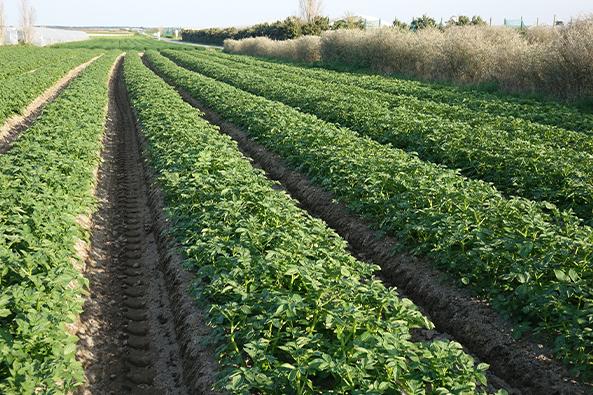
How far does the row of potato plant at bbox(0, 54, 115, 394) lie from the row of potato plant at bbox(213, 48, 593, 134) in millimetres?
11813

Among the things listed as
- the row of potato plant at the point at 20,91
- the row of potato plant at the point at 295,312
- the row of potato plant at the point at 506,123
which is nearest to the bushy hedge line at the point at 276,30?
the row of potato plant at the point at 20,91

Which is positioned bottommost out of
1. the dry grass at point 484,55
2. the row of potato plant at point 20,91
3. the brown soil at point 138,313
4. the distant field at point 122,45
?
the brown soil at point 138,313

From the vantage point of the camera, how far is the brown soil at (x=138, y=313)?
16.7 feet

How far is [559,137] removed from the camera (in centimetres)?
1188

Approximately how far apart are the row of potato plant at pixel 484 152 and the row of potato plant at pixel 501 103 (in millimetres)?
3214

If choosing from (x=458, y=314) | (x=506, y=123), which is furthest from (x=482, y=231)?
(x=506, y=123)

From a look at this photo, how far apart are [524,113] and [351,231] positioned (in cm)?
1016

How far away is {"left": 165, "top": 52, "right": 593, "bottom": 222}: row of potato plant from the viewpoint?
855 centimetres

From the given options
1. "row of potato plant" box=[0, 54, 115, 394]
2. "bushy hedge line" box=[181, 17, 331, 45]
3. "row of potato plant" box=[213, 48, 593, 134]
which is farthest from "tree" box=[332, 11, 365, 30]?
"row of potato plant" box=[0, 54, 115, 394]

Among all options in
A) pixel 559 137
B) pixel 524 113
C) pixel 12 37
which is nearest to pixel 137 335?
pixel 559 137

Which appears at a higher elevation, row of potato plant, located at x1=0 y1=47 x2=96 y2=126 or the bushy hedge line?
the bushy hedge line

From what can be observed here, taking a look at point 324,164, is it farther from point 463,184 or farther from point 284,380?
point 284,380

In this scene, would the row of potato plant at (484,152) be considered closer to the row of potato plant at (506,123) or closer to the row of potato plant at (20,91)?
the row of potato plant at (506,123)

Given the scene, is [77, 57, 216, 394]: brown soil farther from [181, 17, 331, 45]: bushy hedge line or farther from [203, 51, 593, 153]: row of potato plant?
[181, 17, 331, 45]: bushy hedge line
